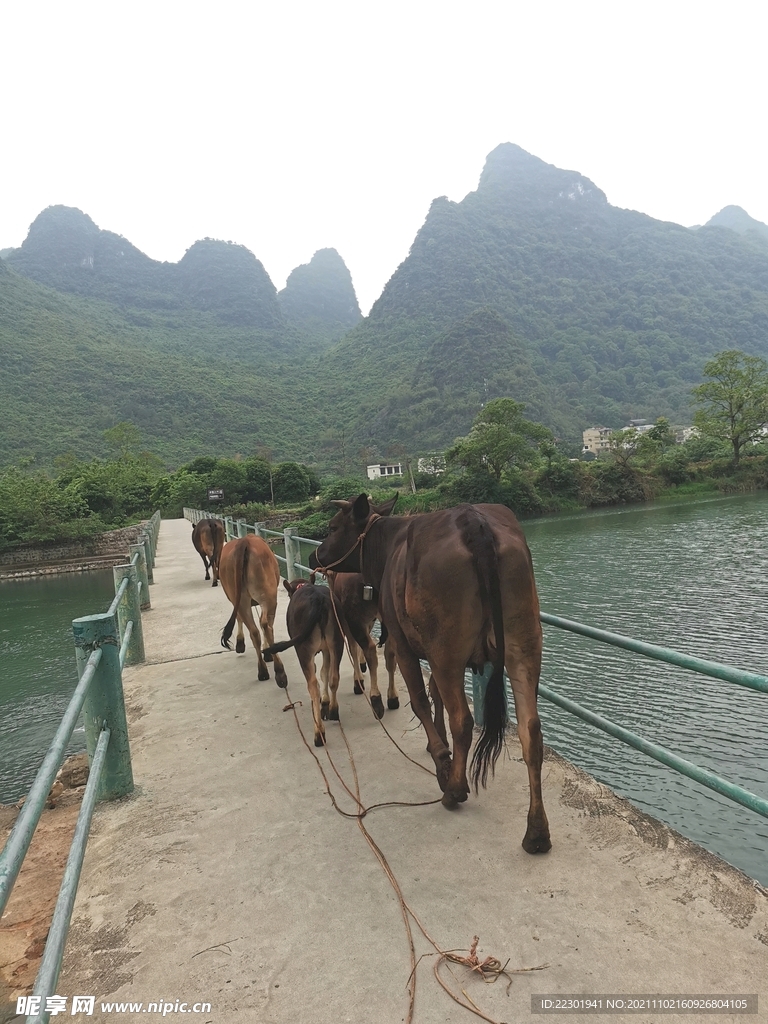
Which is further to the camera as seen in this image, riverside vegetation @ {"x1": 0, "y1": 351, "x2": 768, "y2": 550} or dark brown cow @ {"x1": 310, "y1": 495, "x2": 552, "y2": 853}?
riverside vegetation @ {"x1": 0, "y1": 351, "x2": 768, "y2": 550}

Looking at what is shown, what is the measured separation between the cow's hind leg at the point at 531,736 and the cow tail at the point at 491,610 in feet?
0.26

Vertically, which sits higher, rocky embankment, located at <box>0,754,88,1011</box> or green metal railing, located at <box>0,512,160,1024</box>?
green metal railing, located at <box>0,512,160,1024</box>

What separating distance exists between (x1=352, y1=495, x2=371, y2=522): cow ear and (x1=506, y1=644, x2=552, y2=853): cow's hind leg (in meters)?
1.41

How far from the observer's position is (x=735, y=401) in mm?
50719

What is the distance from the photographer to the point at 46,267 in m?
145

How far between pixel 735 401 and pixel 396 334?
316 feet

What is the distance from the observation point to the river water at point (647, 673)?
5953mm

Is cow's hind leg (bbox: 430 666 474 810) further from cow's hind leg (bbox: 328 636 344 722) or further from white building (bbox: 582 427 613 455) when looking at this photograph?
white building (bbox: 582 427 613 455)

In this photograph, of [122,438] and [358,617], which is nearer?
[358,617]

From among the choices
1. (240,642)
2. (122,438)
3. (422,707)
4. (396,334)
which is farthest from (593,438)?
(422,707)

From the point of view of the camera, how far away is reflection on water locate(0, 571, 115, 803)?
7.75 meters

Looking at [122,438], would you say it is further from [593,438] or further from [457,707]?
[457,707]

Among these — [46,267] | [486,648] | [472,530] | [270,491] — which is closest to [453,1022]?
[486,648]

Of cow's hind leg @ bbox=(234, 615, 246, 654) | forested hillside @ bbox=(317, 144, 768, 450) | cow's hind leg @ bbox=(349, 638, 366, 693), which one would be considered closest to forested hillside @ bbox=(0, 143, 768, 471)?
forested hillside @ bbox=(317, 144, 768, 450)
